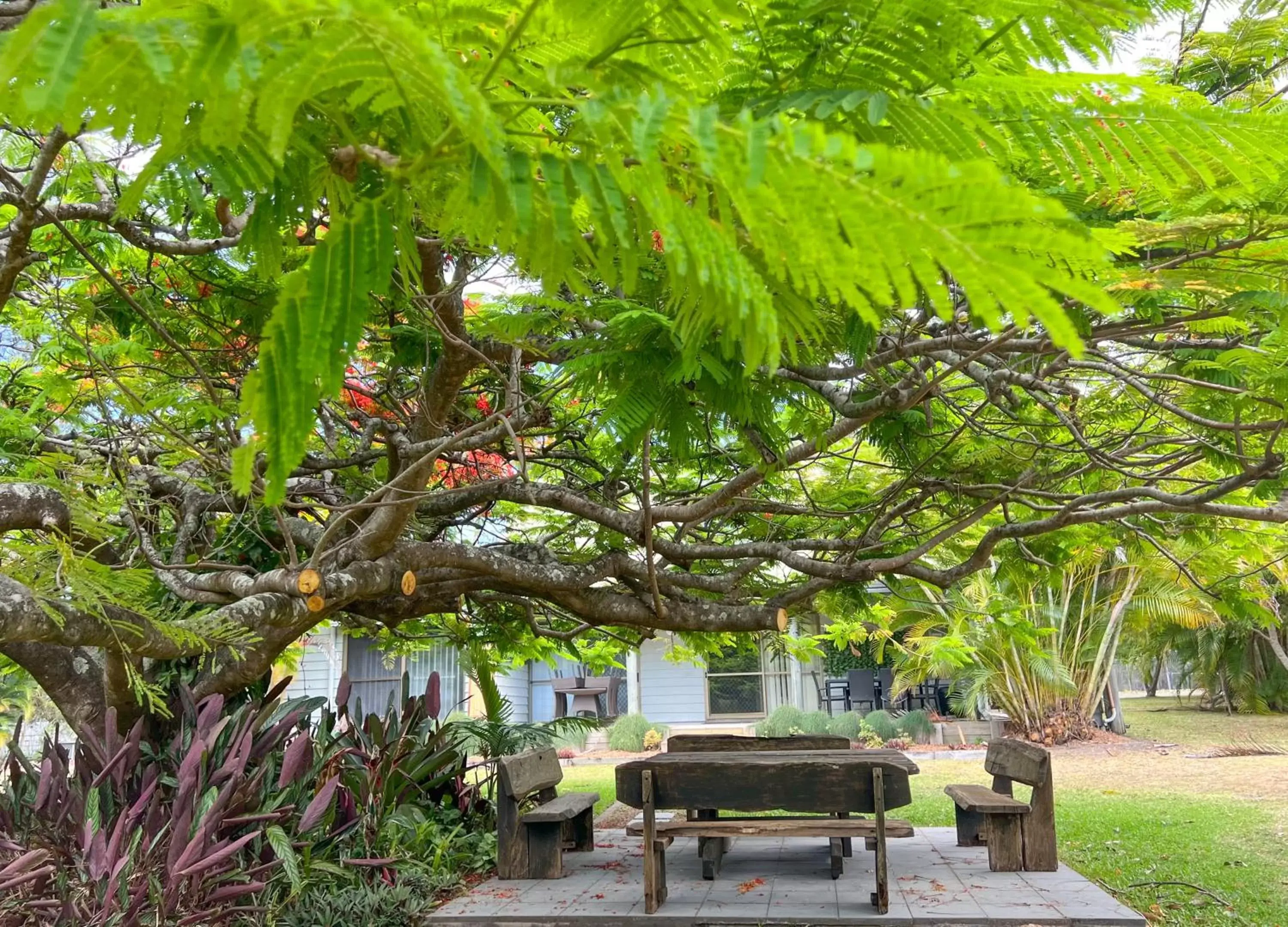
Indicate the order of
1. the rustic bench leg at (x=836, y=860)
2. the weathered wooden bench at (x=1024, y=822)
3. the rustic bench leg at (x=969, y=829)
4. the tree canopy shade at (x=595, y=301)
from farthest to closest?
the rustic bench leg at (x=969, y=829) < the rustic bench leg at (x=836, y=860) < the weathered wooden bench at (x=1024, y=822) < the tree canopy shade at (x=595, y=301)

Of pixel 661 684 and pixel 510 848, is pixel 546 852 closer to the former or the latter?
pixel 510 848

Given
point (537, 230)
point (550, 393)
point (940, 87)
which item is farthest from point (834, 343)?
point (537, 230)

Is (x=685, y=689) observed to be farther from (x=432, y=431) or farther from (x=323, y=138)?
(x=323, y=138)

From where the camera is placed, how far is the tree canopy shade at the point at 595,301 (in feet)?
3.34

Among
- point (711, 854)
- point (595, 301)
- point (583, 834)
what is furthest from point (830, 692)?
point (595, 301)

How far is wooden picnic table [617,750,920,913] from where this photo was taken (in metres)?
6.22

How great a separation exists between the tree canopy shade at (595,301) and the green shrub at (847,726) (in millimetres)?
9975

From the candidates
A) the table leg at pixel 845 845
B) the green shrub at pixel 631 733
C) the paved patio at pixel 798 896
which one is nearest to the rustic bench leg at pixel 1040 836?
the paved patio at pixel 798 896

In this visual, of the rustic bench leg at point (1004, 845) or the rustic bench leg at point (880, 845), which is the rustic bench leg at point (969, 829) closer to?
the rustic bench leg at point (1004, 845)

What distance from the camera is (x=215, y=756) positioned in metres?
6.31

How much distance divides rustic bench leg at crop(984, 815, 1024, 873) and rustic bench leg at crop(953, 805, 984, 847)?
1058 mm

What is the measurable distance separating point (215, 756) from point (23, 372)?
2.89m

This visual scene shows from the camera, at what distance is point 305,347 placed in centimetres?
113

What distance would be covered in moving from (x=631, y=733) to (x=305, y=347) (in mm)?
18880
